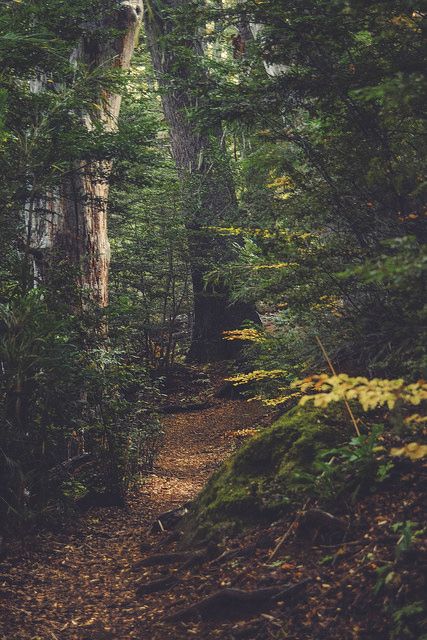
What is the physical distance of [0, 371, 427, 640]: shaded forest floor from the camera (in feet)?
10.7

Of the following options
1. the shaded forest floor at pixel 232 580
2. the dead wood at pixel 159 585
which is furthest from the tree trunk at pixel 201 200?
the dead wood at pixel 159 585

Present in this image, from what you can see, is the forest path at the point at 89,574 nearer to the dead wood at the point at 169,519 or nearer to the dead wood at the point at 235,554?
the dead wood at the point at 169,519

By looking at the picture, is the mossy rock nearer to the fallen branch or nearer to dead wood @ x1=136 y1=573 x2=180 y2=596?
dead wood @ x1=136 y1=573 x2=180 y2=596

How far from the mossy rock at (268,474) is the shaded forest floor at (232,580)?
169 mm

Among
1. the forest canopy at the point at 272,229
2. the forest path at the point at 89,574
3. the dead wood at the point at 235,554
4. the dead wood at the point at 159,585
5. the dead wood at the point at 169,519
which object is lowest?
the forest path at the point at 89,574

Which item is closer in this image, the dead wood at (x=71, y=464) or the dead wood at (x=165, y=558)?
the dead wood at (x=165, y=558)

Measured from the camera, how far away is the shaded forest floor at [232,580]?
328cm

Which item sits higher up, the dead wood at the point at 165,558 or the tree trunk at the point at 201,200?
the tree trunk at the point at 201,200

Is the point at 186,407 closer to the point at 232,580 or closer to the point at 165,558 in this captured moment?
the point at 165,558

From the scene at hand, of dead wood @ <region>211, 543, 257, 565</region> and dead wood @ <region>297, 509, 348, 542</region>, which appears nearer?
dead wood @ <region>297, 509, 348, 542</region>

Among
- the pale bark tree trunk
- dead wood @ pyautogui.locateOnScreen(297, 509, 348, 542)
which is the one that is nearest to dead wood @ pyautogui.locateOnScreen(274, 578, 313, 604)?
dead wood @ pyautogui.locateOnScreen(297, 509, 348, 542)

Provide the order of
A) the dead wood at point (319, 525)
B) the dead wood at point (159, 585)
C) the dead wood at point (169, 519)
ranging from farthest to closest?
the dead wood at point (169, 519), the dead wood at point (159, 585), the dead wood at point (319, 525)

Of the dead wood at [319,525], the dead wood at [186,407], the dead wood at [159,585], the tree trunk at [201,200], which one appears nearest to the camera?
the dead wood at [319,525]

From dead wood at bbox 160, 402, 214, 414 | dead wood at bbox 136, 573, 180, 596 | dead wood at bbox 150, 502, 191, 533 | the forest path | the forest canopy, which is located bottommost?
the forest path
